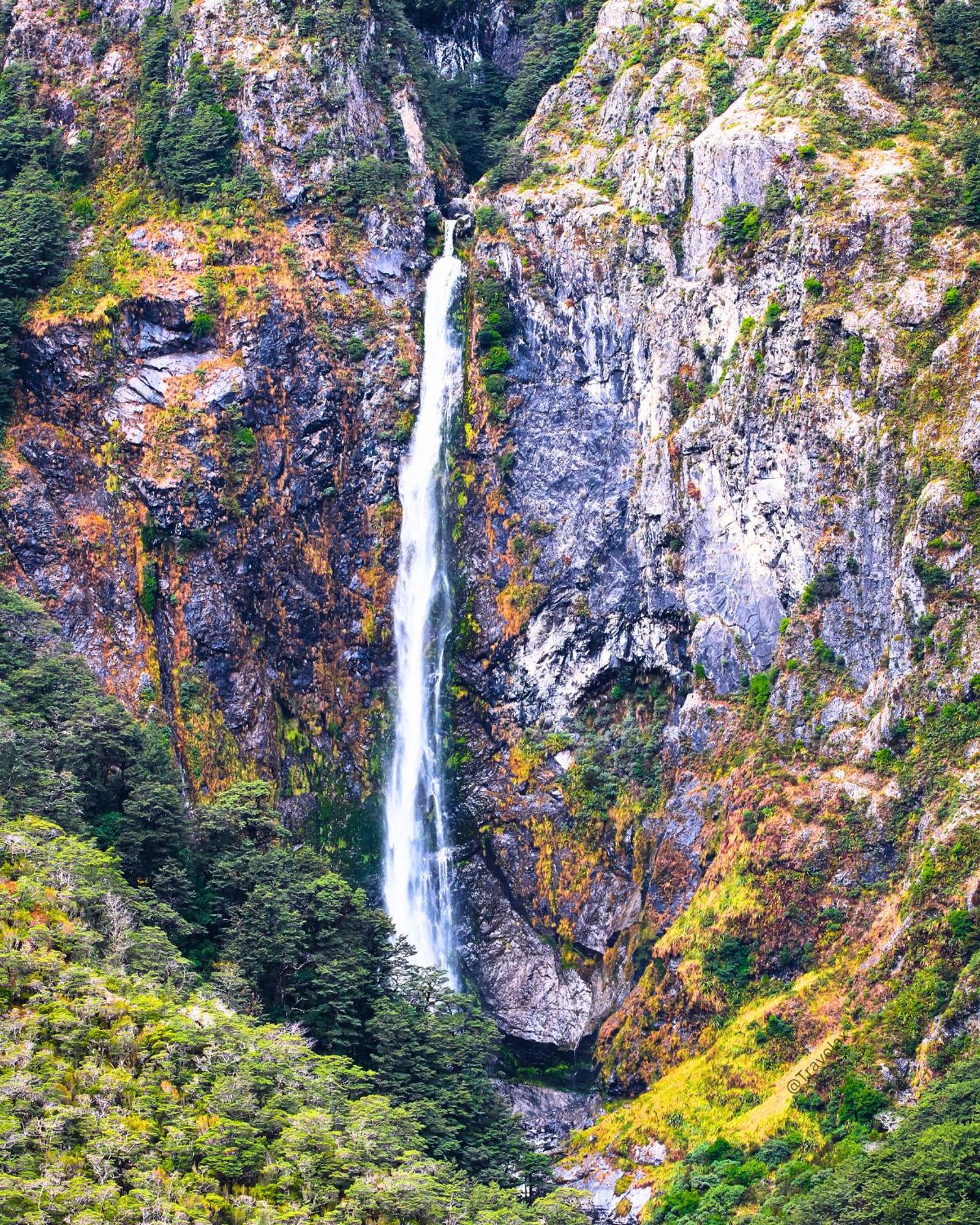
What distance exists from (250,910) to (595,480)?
68.7 feet

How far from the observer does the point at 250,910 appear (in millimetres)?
55344

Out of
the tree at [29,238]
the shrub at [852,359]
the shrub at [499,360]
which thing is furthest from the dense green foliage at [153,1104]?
the shrub at [852,359]

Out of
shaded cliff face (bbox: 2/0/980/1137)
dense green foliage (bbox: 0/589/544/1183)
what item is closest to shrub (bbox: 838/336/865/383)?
shaded cliff face (bbox: 2/0/980/1137)

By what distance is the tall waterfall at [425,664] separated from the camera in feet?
214

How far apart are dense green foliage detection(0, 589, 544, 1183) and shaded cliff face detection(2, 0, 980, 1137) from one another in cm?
502

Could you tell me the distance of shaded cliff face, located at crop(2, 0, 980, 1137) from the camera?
5594 cm

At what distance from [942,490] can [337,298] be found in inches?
1051

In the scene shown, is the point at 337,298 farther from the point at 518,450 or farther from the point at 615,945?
the point at 615,945

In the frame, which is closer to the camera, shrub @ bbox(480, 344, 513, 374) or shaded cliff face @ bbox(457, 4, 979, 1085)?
shaded cliff face @ bbox(457, 4, 979, 1085)

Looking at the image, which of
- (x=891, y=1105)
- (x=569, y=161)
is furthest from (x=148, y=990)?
(x=569, y=161)

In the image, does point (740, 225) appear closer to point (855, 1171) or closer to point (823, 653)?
point (823, 653)

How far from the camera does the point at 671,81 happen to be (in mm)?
67500

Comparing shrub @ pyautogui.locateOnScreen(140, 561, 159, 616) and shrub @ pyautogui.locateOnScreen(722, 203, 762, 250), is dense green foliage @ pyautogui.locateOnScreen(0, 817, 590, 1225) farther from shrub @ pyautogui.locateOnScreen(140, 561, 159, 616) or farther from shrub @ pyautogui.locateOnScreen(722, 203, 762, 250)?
shrub @ pyautogui.locateOnScreen(722, 203, 762, 250)

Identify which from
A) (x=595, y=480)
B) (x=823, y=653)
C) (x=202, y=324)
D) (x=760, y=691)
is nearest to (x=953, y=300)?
(x=823, y=653)
